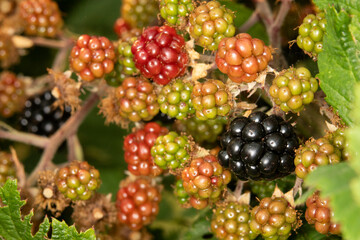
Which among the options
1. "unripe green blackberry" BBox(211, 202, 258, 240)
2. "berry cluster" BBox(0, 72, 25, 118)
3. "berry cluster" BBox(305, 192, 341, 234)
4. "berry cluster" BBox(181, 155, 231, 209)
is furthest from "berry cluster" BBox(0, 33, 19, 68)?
"berry cluster" BBox(305, 192, 341, 234)

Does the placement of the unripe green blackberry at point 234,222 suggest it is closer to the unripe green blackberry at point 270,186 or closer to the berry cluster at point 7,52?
the unripe green blackberry at point 270,186

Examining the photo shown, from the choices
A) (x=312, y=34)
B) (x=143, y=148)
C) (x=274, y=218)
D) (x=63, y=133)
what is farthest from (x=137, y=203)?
(x=312, y=34)

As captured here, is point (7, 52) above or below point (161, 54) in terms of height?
below

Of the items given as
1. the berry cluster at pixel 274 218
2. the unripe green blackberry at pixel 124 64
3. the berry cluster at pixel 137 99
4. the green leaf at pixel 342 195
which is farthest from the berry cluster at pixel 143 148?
the green leaf at pixel 342 195

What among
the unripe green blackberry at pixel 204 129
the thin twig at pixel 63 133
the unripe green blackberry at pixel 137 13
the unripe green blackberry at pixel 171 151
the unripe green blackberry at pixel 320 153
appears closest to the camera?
the unripe green blackberry at pixel 320 153

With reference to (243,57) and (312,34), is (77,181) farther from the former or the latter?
(312,34)

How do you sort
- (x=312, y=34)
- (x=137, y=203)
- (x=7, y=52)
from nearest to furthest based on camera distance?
(x=312, y=34) < (x=137, y=203) < (x=7, y=52)

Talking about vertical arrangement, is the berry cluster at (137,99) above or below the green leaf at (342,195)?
below
